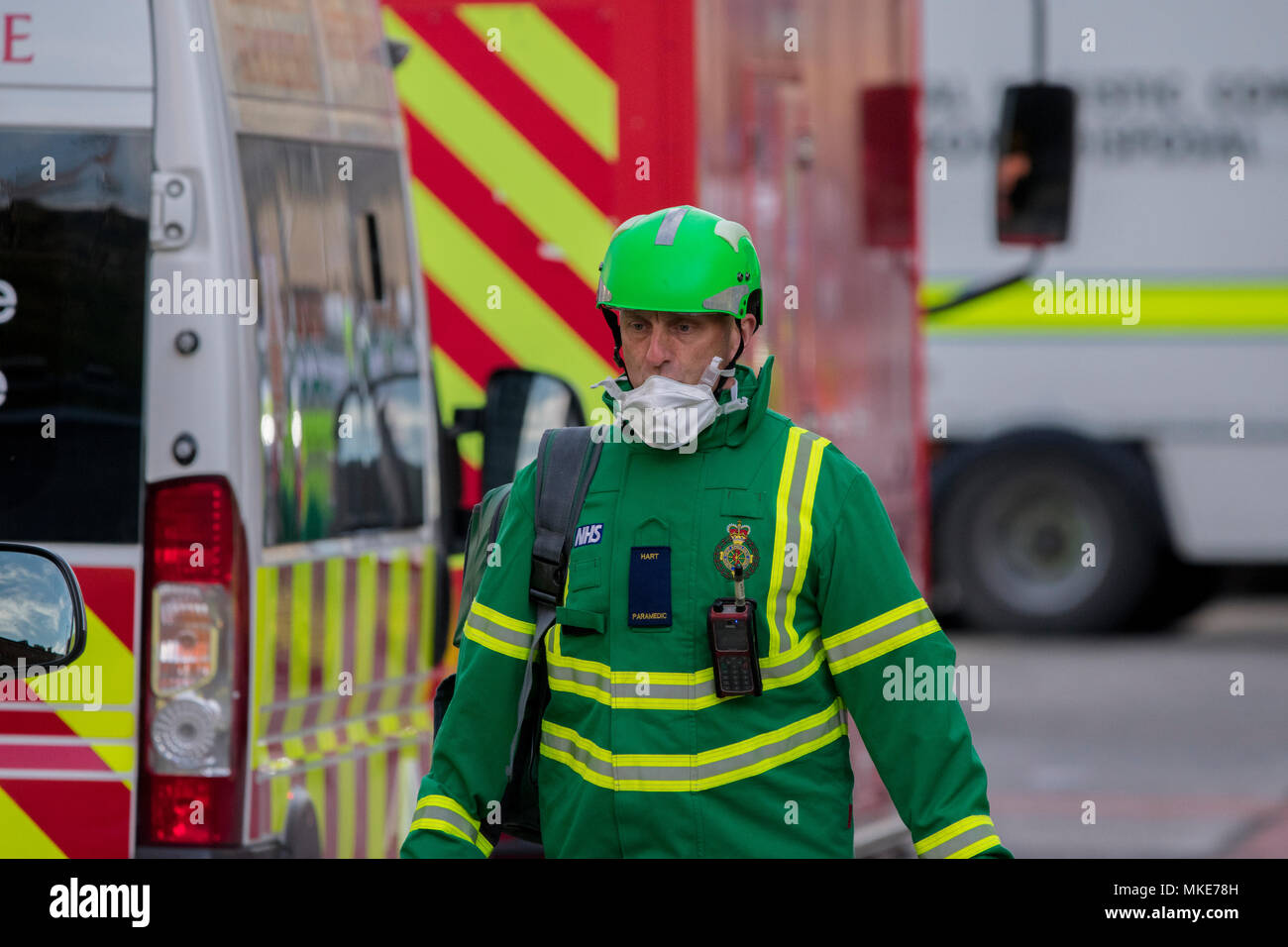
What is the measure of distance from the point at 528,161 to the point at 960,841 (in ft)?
6.73

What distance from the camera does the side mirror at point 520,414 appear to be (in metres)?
4.02

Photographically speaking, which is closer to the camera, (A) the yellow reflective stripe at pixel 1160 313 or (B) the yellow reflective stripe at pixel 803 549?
(B) the yellow reflective stripe at pixel 803 549

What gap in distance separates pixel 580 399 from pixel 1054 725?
18.3ft

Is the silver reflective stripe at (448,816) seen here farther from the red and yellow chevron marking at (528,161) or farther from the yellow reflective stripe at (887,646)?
the red and yellow chevron marking at (528,161)

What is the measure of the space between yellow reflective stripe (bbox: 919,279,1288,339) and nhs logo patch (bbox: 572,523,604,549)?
807 centimetres

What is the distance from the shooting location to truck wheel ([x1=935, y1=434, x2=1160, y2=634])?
35.8 ft

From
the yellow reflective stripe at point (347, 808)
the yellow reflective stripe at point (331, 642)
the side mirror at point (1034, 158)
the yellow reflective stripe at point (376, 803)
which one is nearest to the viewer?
the yellow reflective stripe at point (331, 642)

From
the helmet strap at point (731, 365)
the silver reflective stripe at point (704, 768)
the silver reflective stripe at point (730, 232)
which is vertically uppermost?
the silver reflective stripe at point (730, 232)

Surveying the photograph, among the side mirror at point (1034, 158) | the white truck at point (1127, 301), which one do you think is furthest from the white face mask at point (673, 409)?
the white truck at point (1127, 301)

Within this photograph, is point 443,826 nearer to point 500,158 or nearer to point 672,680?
point 672,680
